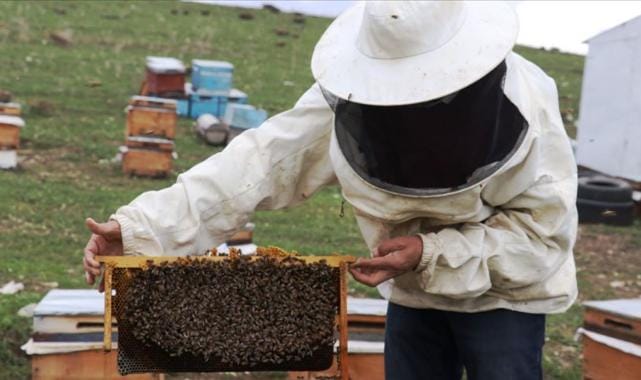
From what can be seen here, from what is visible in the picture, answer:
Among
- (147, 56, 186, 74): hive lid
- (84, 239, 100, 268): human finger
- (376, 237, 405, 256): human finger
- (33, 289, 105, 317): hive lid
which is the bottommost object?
(147, 56, 186, 74): hive lid

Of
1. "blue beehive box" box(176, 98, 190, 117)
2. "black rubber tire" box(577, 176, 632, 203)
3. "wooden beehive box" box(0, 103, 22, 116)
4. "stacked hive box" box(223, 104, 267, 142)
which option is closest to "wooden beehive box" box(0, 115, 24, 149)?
→ "wooden beehive box" box(0, 103, 22, 116)

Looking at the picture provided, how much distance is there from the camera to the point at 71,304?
4.11 meters

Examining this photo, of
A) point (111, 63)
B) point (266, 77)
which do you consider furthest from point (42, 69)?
point (266, 77)

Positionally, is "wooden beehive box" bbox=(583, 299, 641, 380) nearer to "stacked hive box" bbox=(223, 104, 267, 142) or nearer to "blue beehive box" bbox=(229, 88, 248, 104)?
"stacked hive box" bbox=(223, 104, 267, 142)

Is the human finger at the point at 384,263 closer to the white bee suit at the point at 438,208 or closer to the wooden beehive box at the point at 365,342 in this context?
the white bee suit at the point at 438,208

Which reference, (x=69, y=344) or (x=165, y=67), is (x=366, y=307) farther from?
(x=165, y=67)

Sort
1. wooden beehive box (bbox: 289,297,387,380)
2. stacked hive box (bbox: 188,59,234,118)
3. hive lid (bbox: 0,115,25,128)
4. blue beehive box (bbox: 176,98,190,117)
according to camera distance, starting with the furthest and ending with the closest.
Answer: blue beehive box (bbox: 176,98,190,117) → stacked hive box (bbox: 188,59,234,118) → hive lid (bbox: 0,115,25,128) → wooden beehive box (bbox: 289,297,387,380)

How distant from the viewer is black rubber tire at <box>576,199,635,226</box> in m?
9.69

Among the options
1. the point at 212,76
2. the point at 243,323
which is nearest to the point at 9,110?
the point at 212,76

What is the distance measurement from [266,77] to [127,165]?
25.6 feet

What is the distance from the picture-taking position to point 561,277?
290cm

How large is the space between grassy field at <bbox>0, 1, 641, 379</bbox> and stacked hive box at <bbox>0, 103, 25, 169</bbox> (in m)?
0.21

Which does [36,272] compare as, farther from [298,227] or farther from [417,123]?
[417,123]

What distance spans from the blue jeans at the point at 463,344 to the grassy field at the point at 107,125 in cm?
250
